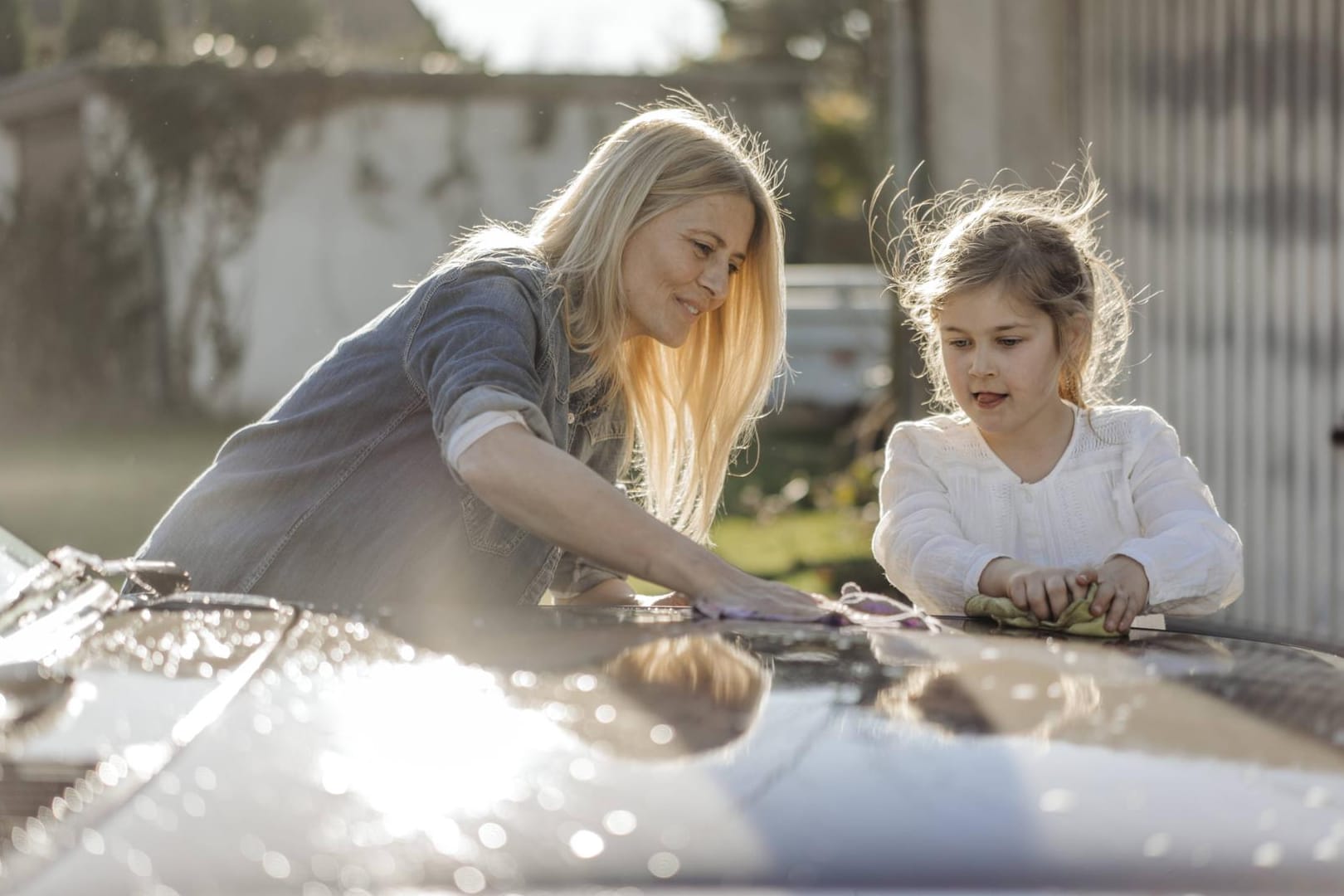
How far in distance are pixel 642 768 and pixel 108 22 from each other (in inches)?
655

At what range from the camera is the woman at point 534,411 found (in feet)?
7.49

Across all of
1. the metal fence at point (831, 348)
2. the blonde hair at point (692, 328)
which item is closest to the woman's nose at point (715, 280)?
the blonde hair at point (692, 328)

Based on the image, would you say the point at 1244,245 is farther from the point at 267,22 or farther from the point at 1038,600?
the point at 267,22

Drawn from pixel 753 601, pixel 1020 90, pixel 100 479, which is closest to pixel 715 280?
pixel 753 601

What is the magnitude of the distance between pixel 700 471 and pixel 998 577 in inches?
35.0

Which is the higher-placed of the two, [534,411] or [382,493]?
[534,411]

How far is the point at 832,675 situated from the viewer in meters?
Answer: 1.63

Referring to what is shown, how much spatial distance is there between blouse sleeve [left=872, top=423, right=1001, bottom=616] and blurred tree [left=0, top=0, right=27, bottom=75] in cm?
1486

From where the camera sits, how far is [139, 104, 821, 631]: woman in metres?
2.28

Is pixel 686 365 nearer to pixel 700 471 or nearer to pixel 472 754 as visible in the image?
pixel 700 471

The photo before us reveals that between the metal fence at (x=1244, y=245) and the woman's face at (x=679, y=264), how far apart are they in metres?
2.56

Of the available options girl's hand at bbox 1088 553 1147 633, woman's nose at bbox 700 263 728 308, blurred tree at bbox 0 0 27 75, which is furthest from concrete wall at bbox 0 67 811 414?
girl's hand at bbox 1088 553 1147 633

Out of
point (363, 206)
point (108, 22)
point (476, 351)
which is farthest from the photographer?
point (108, 22)

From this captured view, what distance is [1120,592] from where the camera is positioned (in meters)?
2.35
